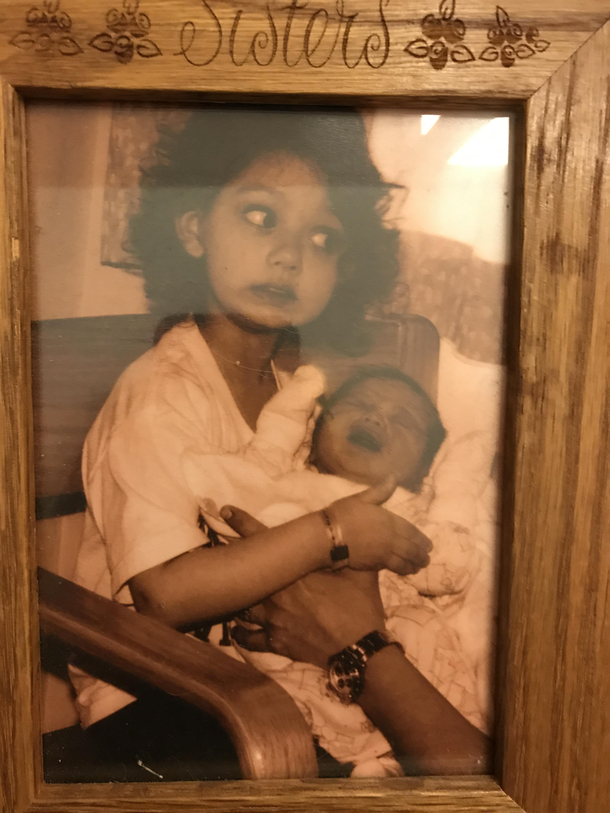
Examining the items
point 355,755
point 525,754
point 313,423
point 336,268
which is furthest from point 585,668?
point 336,268

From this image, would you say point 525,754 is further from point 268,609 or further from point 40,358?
point 40,358

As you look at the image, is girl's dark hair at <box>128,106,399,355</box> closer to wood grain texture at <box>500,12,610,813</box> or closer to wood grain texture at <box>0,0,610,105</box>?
wood grain texture at <box>0,0,610,105</box>

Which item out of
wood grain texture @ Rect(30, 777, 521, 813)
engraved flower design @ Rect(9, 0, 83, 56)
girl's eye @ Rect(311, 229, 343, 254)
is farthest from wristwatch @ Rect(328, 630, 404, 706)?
engraved flower design @ Rect(9, 0, 83, 56)

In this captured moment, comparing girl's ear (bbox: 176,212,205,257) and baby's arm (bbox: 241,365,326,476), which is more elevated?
girl's ear (bbox: 176,212,205,257)

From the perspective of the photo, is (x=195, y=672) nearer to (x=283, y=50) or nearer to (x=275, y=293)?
(x=275, y=293)

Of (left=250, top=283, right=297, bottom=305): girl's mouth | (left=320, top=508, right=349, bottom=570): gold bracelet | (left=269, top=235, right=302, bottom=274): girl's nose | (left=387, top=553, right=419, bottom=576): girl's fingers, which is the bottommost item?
(left=387, top=553, right=419, bottom=576): girl's fingers
